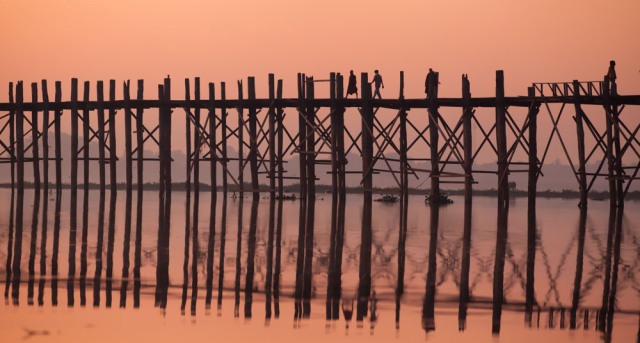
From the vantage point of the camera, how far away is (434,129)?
2808 cm

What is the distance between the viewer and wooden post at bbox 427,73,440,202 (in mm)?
27672

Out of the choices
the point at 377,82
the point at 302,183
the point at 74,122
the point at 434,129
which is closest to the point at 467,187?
the point at 434,129

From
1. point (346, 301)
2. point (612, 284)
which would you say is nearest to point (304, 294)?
point (346, 301)

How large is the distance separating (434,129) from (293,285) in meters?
15.3

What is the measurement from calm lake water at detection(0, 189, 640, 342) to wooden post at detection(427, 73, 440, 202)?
5.91 meters

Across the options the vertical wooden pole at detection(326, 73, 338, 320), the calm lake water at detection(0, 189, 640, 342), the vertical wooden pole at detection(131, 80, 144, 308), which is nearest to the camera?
the calm lake water at detection(0, 189, 640, 342)

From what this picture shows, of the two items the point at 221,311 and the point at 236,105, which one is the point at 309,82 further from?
the point at 221,311

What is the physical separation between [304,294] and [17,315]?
10.1 feet

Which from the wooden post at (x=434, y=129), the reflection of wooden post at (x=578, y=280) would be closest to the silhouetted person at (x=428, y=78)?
the wooden post at (x=434, y=129)

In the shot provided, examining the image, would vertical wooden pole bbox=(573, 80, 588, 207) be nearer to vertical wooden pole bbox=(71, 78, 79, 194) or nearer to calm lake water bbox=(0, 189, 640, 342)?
calm lake water bbox=(0, 189, 640, 342)

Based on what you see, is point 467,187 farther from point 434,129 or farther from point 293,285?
point 293,285

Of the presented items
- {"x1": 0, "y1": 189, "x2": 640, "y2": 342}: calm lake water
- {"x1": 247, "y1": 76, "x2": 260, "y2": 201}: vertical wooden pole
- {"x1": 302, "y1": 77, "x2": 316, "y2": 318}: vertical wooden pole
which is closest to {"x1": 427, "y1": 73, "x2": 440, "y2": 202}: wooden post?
{"x1": 302, "y1": 77, "x2": 316, "y2": 318}: vertical wooden pole

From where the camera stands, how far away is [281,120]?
102ft

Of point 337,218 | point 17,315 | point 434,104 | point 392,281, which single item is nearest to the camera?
point 17,315
